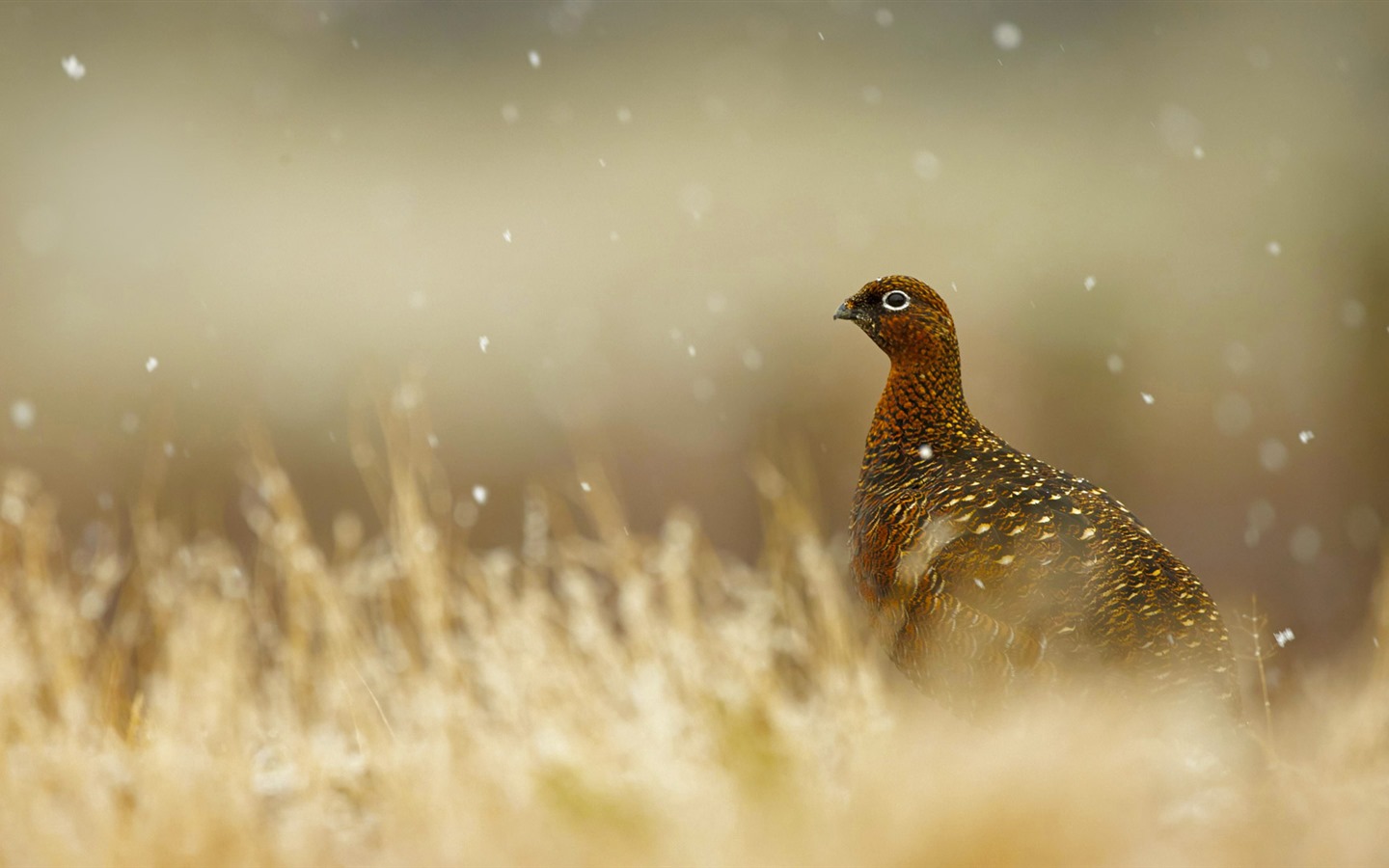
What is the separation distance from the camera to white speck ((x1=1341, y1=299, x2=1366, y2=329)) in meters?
15.5

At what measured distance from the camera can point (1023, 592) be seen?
10.6 ft

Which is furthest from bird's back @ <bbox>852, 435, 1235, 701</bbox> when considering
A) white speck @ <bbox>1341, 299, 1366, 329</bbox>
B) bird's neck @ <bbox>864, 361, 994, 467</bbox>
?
white speck @ <bbox>1341, 299, 1366, 329</bbox>

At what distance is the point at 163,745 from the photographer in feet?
9.75

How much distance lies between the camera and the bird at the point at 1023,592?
124 inches

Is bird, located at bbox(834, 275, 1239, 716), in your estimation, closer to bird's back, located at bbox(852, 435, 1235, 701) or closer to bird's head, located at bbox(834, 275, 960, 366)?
bird's back, located at bbox(852, 435, 1235, 701)

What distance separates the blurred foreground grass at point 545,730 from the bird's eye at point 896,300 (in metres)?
0.78

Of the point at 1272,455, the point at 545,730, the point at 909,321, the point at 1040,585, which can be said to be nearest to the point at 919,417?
the point at 909,321

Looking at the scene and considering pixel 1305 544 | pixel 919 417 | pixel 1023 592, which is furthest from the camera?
pixel 1305 544

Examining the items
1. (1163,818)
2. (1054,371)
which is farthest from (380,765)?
(1054,371)

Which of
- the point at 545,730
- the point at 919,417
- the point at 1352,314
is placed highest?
the point at 1352,314

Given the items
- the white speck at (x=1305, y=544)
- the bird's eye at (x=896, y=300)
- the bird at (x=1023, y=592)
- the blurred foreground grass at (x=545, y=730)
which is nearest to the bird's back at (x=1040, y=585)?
the bird at (x=1023, y=592)

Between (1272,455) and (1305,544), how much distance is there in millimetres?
2451

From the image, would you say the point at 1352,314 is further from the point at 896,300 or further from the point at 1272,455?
the point at 896,300

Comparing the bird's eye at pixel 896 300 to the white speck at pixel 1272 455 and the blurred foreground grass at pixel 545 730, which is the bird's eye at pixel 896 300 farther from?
the white speck at pixel 1272 455
